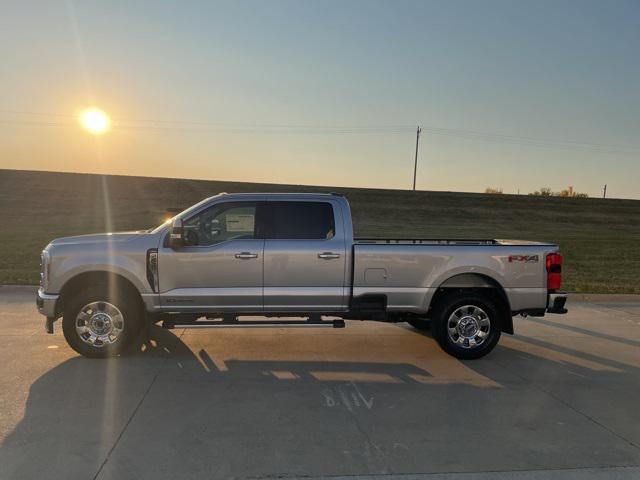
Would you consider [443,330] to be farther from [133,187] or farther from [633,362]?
[133,187]

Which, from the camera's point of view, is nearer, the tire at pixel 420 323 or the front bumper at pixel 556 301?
the front bumper at pixel 556 301

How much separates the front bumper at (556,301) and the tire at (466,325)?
0.63 metres

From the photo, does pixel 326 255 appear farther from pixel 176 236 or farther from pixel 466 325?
pixel 466 325


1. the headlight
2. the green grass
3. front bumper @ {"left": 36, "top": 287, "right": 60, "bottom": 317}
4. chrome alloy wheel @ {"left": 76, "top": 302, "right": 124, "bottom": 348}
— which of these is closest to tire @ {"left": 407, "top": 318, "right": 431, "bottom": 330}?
chrome alloy wheel @ {"left": 76, "top": 302, "right": 124, "bottom": 348}

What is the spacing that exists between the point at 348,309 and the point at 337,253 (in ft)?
2.29

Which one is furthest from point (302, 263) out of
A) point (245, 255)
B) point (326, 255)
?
point (245, 255)

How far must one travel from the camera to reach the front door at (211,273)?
18.5 feet

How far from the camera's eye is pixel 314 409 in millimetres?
4430

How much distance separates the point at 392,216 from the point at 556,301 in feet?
101

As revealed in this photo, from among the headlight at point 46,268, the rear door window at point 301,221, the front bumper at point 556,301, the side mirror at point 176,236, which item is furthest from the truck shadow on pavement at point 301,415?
the rear door window at point 301,221

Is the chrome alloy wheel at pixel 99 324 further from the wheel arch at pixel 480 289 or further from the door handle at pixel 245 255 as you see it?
the wheel arch at pixel 480 289

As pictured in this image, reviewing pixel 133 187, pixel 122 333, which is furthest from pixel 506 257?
pixel 133 187

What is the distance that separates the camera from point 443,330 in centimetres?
596

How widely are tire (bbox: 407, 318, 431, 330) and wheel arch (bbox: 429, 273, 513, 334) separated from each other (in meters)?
0.39
